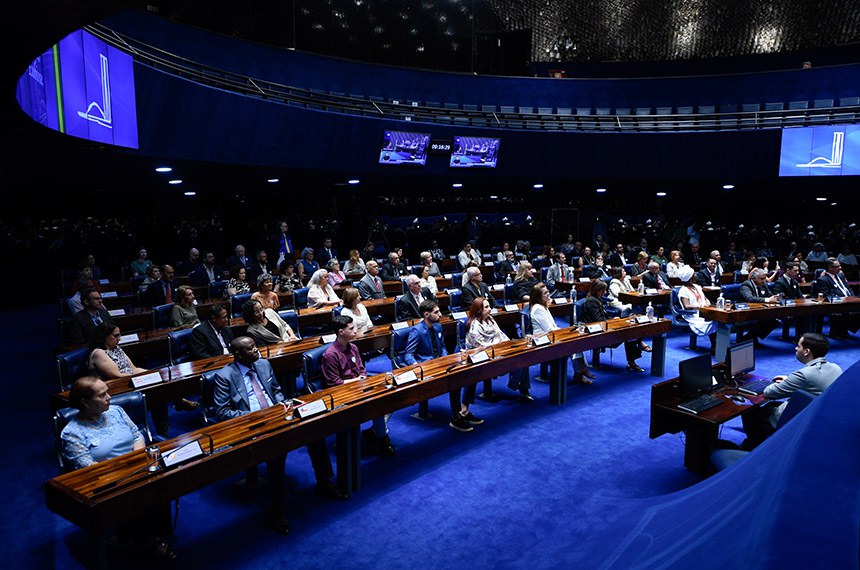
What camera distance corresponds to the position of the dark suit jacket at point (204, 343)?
5543 mm

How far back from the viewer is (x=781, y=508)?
3.83ft

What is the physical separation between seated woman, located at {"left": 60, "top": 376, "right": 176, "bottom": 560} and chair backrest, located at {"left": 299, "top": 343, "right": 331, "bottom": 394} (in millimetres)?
1450

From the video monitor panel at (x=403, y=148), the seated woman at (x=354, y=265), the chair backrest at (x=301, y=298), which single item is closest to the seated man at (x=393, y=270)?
the seated woman at (x=354, y=265)

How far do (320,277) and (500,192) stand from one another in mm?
12668

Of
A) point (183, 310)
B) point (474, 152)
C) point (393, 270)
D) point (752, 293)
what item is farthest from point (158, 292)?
point (752, 293)

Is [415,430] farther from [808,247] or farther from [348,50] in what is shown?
[808,247]

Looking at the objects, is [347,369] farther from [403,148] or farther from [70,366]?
[403,148]

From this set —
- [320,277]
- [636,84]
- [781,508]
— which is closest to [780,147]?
[636,84]

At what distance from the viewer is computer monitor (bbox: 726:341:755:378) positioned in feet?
15.9

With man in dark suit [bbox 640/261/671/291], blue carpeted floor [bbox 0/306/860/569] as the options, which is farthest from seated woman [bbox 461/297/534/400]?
man in dark suit [bbox 640/261/671/291]

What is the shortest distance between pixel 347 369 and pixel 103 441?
197 cm

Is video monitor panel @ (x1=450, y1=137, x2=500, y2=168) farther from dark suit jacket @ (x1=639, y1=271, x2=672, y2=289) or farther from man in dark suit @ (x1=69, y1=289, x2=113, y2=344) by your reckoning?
man in dark suit @ (x1=69, y1=289, x2=113, y2=344)

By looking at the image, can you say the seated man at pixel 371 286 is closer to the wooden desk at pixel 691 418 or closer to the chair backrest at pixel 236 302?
the chair backrest at pixel 236 302

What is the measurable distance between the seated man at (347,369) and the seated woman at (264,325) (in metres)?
0.94
